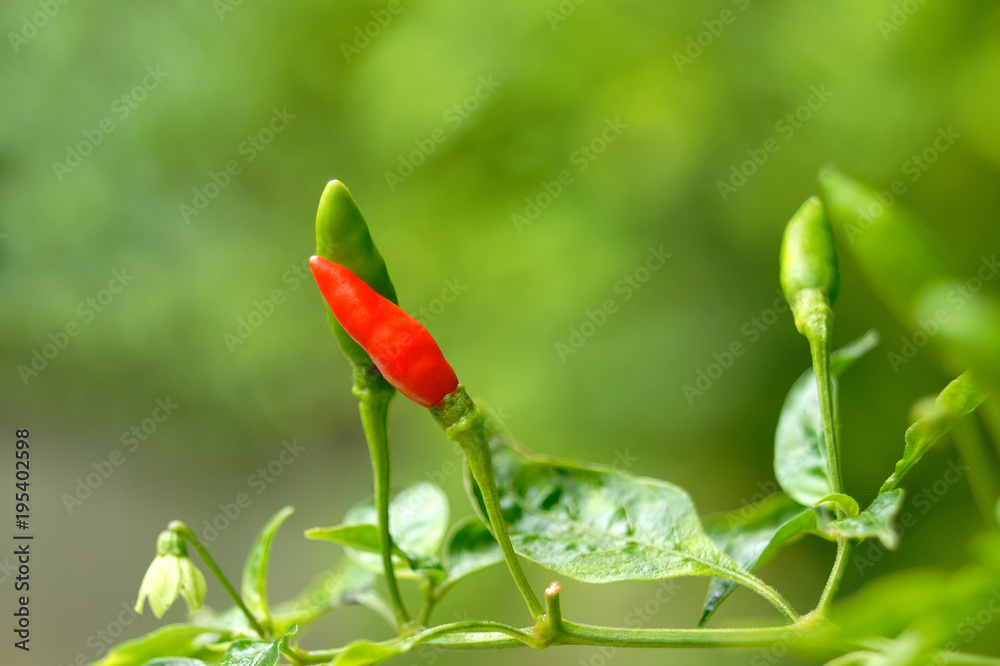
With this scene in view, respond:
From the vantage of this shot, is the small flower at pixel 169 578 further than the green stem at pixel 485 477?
Yes

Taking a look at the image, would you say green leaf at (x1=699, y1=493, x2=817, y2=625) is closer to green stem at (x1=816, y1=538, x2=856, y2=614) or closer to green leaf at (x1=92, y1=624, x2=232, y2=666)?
green stem at (x1=816, y1=538, x2=856, y2=614)

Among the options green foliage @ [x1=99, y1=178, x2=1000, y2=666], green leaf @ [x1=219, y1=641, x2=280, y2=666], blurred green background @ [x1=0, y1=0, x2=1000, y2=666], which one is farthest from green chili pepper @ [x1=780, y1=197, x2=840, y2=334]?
blurred green background @ [x1=0, y1=0, x2=1000, y2=666]

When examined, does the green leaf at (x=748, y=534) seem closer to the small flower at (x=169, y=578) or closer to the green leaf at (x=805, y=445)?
the green leaf at (x=805, y=445)

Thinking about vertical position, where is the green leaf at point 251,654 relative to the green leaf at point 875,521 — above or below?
above

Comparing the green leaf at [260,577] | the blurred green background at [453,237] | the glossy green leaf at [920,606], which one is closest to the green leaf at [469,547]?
the green leaf at [260,577]

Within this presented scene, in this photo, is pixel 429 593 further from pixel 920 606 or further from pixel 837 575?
pixel 920 606
